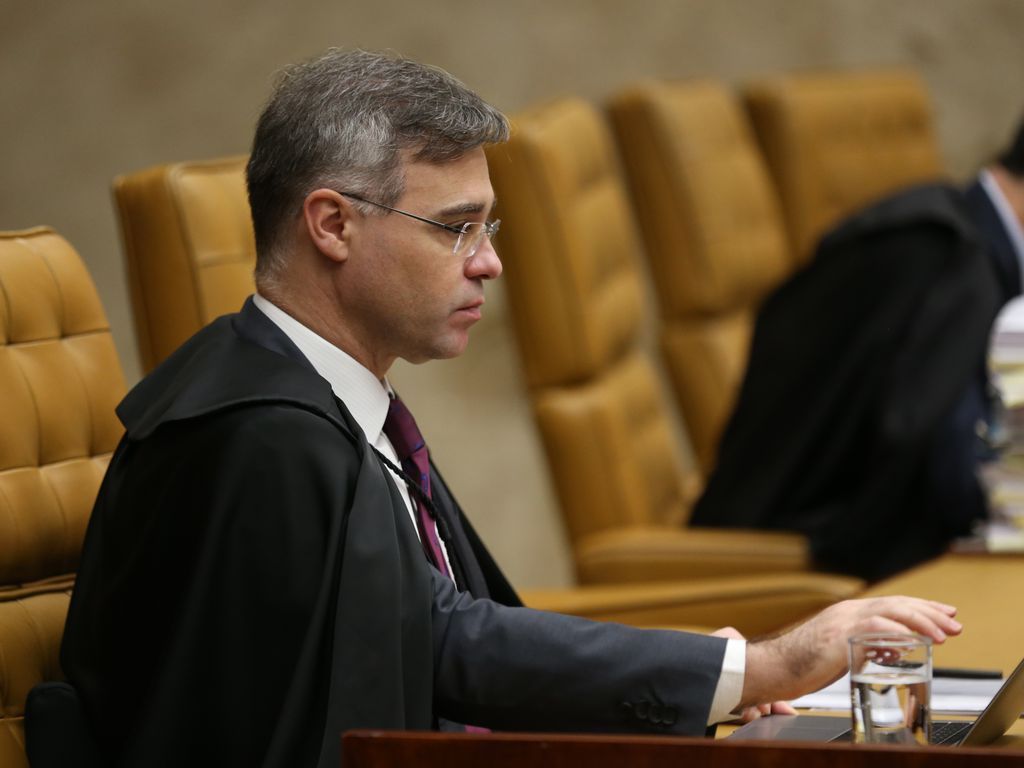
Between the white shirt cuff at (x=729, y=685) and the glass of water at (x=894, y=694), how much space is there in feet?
0.46

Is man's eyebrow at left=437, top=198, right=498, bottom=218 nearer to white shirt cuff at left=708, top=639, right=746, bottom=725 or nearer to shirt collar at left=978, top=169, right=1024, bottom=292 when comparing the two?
white shirt cuff at left=708, top=639, right=746, bottom=725

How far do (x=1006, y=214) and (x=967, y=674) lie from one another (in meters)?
1.84

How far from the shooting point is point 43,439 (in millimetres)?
1668

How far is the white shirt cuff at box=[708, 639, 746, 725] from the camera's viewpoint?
1380 millimetres

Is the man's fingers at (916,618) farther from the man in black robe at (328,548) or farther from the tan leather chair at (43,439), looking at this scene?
the tan leather chair at (43,439)

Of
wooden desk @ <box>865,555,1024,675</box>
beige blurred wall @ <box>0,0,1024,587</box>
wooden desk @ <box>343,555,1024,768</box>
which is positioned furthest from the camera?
beige blurred wall @ <box>0,0,1024,587</box>

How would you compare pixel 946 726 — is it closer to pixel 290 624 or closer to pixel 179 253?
pixel 290 624

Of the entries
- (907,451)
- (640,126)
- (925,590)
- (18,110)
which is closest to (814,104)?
(640,126)

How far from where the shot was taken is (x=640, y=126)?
11.5 feet

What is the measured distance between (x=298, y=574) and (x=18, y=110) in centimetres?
225

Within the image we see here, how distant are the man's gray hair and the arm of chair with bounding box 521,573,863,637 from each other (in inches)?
38.8

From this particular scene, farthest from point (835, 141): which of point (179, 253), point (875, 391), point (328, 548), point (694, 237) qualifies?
point (328, 548)

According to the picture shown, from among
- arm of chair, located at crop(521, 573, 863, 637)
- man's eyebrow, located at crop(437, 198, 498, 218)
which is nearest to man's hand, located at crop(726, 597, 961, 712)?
man's eyebrow, located at crop(437, 198, 498, 218)

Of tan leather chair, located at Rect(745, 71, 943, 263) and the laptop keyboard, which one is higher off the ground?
tan leather chair, located at Rect(745, 71, 943, 263)
